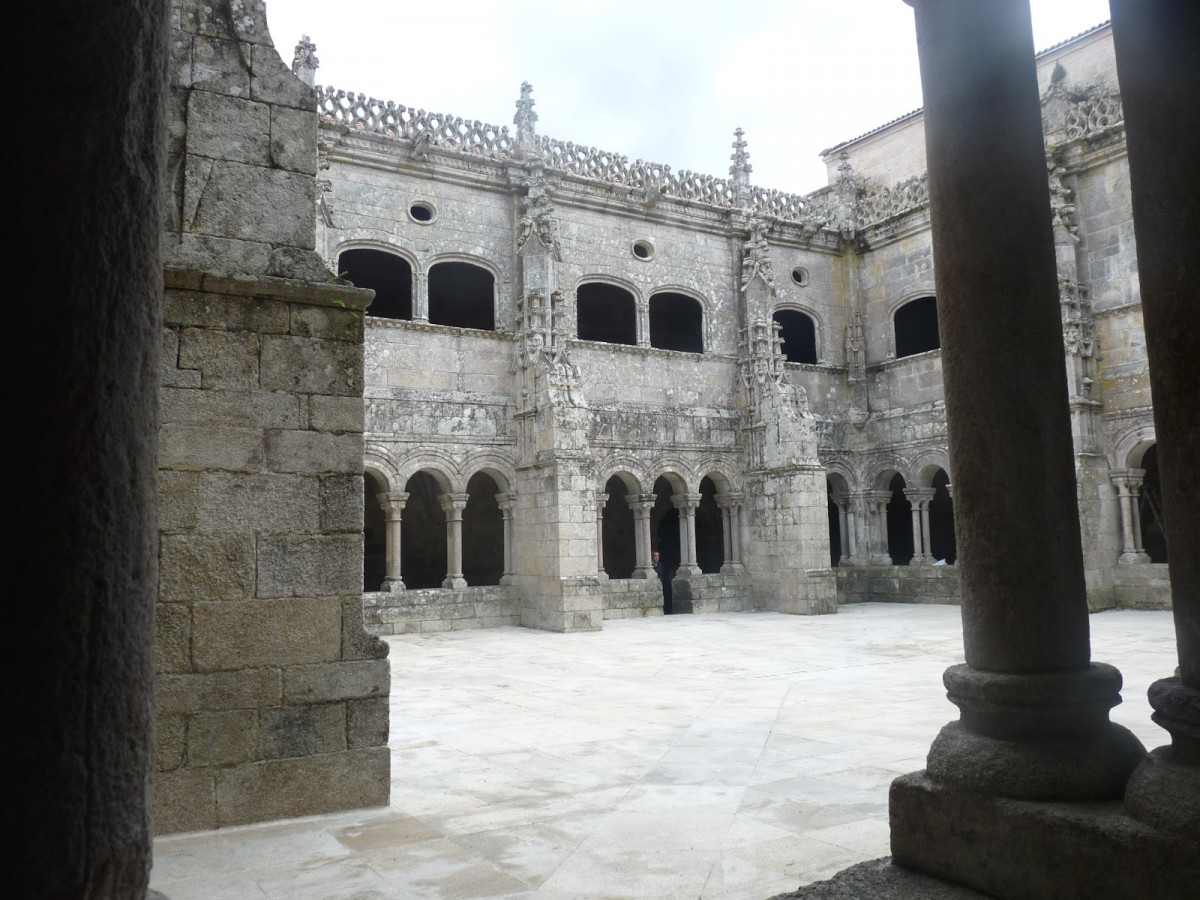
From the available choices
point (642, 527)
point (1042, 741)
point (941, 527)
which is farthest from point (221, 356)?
point (941, 527)

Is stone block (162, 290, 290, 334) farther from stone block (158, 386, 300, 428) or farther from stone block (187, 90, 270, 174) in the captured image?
stone block (187, 90, 270, 174)

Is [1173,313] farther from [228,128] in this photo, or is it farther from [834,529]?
[834,529]

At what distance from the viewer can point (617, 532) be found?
21.4 m

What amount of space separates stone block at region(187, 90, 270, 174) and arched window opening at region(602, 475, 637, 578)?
1696 centimetres

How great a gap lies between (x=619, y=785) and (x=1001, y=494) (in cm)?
268

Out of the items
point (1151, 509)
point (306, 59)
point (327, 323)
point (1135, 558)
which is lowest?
point (1135, 558)

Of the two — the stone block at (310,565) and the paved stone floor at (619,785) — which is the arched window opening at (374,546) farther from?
the stone block at (310,565)

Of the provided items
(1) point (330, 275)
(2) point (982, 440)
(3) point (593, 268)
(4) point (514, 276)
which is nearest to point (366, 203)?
(4) point (514, 276)

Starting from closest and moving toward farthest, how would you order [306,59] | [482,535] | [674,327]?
1. [306,59]
2. [482,535]
3. [674,327]

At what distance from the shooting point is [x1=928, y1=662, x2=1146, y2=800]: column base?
8.50 feet

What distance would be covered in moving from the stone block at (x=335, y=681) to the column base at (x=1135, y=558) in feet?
48.3

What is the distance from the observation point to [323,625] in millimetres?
4375

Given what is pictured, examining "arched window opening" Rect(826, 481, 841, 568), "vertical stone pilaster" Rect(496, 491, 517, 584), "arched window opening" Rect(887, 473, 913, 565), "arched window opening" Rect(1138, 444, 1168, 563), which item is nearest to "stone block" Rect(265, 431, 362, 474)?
"vertical stone pilaster" Rect(496, 491, 517, 584)

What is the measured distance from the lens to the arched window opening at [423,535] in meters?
19.4
